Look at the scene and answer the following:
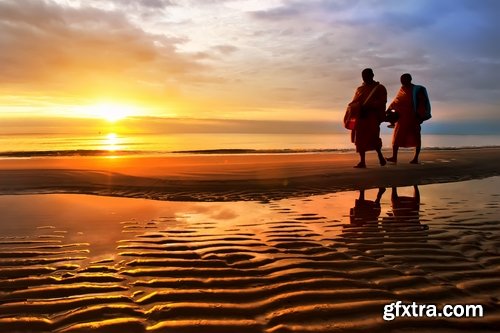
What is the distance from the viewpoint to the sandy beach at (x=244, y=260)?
289cm

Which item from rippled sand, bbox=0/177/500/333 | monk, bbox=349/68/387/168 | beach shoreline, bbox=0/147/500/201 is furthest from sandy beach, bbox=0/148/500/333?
monk, bbox=349/68/387/168

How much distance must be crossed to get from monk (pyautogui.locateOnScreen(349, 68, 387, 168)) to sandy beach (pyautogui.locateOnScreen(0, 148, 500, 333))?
13.6ft

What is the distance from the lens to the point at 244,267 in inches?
154

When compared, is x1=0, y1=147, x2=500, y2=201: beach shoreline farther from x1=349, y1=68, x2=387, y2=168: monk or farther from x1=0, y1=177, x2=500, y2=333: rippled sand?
x1=0, y1=177, x2=500, y2=333: rippled sand

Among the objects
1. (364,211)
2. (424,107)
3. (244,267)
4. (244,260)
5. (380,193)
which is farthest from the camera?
(424,107)

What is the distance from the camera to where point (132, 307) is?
304 cm

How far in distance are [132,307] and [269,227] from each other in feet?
8.85

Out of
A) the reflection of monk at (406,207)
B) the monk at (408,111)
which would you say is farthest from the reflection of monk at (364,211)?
the monk at (408,111)

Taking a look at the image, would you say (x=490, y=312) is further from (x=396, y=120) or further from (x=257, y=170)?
(x=396, y=120)

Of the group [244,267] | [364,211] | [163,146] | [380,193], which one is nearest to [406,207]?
[364,211]

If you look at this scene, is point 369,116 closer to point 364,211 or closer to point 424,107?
point 424,107

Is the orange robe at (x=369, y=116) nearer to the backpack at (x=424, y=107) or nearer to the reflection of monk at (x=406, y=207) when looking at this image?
the backpack at (x=424, y=107)

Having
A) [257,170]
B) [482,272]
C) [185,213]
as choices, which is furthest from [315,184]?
[482,272]

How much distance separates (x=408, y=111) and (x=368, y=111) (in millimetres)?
1822
